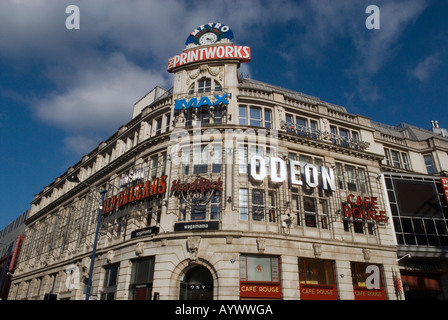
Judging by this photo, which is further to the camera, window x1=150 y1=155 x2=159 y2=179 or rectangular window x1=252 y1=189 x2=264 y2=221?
window x1=150 y1=155 x2=159 y2=179

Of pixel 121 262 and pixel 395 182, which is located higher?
pixel 395 182

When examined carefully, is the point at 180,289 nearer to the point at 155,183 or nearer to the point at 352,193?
the point at 155,183

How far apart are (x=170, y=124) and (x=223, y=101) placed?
577cm

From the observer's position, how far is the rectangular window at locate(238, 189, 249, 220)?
82.9 ft

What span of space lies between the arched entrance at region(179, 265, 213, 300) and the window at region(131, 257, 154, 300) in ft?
9.09

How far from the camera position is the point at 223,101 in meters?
28.9

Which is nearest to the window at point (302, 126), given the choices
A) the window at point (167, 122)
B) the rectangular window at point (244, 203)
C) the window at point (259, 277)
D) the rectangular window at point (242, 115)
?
the rectangular window at point (242, 115)

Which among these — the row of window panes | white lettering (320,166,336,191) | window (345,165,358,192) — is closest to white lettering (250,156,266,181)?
the row of window panes

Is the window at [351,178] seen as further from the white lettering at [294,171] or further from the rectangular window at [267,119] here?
the rectangular window at [267,119]

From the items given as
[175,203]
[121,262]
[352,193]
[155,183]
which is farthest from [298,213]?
[121,262]

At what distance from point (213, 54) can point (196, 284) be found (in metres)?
21.8

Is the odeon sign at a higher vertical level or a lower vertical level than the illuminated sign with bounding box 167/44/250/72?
lower

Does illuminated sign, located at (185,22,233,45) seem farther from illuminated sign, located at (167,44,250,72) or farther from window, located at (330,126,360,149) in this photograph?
window, located at (330,126,360,149)
